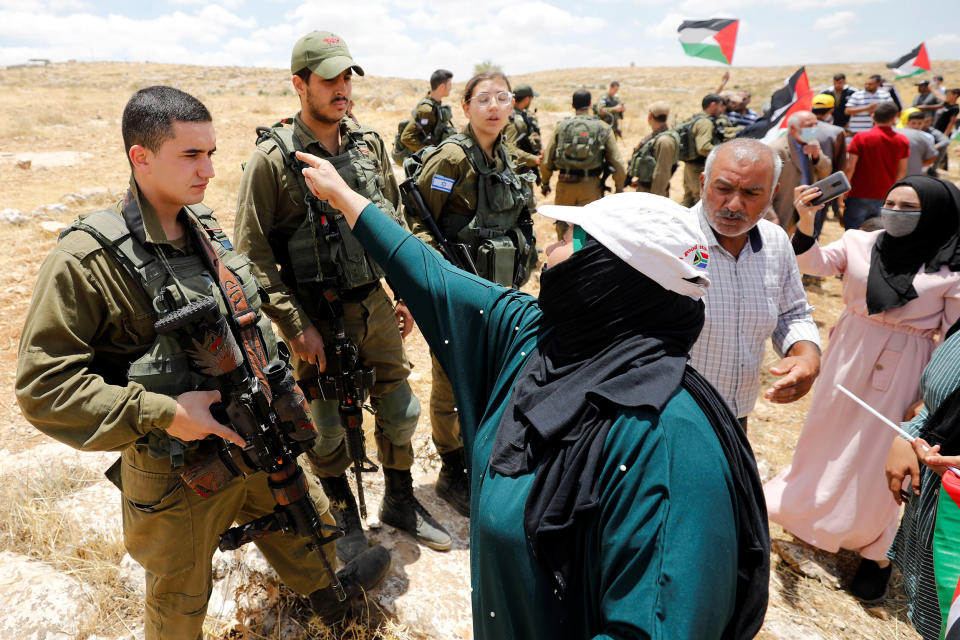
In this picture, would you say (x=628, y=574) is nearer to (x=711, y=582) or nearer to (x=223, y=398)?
(x=711, y=582)

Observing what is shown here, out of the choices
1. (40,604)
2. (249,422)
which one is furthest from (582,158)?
(40,604)

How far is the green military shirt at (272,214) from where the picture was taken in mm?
2566

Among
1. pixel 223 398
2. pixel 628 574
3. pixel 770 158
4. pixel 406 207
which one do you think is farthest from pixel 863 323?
pixel 223 398

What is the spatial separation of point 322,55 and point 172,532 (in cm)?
204

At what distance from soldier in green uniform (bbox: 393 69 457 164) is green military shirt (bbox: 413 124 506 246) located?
421cm

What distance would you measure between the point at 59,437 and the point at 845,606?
3.75 meters

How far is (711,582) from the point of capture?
1004mm

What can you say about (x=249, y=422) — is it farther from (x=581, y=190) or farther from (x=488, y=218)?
(x=581, y=190)

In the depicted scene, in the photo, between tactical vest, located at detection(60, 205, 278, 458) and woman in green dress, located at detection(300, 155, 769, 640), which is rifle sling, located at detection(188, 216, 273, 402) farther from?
woman in green dress, located at detection(300, 155, 769, 640)

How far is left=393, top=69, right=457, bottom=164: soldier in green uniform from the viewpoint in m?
7.55

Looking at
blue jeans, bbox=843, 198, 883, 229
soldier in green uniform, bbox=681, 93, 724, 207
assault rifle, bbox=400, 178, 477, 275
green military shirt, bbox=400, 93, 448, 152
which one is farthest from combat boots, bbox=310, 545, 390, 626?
soldier in green uniform, bbox=681, 93, 724, 207

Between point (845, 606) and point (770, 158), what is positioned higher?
point (770, 158)

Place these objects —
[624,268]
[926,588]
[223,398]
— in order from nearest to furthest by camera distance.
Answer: [624,268] < [223,398] < [926,588]

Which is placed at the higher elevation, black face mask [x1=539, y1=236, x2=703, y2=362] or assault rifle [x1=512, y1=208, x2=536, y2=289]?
black face mask [x1=539, y1=236, x2=703, y2=362]
